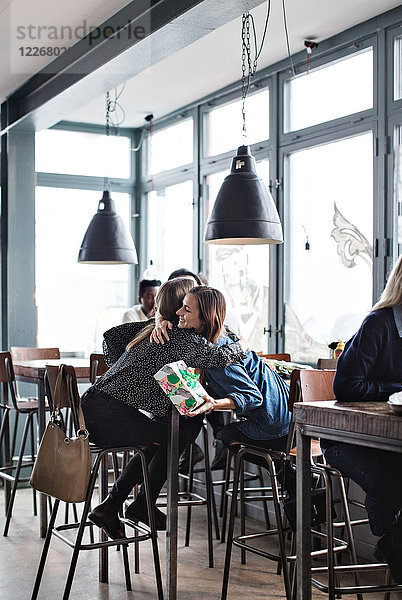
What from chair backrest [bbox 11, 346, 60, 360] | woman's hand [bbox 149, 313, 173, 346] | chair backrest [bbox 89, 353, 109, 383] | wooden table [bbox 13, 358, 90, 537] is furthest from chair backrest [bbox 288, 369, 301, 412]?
chair backrest [bbox 11, 346, 60, 360]

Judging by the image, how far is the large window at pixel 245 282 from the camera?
620 centimetres

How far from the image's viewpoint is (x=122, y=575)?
151 inches

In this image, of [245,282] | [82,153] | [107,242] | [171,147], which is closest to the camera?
[107,242]

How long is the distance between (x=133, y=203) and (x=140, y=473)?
4.77m

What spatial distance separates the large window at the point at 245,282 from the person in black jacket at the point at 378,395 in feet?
11.0

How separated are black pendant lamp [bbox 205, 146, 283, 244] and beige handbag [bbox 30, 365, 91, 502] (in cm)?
126

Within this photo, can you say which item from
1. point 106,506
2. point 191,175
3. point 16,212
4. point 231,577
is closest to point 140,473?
point 106,506

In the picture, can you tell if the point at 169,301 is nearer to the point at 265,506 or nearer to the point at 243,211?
the point at 243,211

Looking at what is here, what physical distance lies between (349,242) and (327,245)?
268 mm

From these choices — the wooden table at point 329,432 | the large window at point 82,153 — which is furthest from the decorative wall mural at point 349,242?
the large window at point 82,153

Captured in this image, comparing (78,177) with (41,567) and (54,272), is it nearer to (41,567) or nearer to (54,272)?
(54,272)

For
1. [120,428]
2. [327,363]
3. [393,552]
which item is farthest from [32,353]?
[393,552]

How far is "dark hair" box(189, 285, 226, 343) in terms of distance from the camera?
3.50m

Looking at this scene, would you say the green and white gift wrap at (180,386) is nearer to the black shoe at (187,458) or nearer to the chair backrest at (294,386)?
the chair backrest at (294,386)
